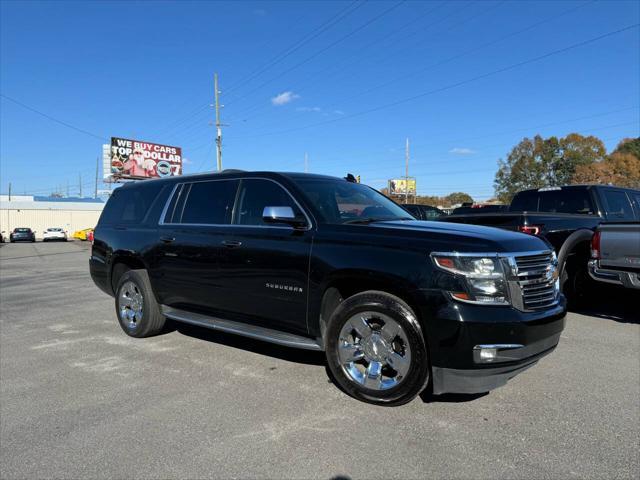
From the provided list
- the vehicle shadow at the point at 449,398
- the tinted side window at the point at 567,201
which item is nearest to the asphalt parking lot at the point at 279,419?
the vehicle shadow at the point at 449,398

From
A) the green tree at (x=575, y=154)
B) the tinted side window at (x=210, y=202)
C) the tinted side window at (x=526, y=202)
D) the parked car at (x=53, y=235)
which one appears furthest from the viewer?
the green tree at (x=575, y=154)

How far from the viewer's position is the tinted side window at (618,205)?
8078 mm

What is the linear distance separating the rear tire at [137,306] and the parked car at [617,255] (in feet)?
19.1

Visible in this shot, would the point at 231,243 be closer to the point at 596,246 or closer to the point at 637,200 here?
the point at 596,246

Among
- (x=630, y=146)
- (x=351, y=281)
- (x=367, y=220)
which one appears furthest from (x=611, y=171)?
(x=351, y=281)

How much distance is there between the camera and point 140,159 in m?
46.2

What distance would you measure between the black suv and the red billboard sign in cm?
4087

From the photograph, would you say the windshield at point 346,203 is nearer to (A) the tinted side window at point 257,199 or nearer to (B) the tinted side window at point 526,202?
(A) the tinted side window at point 257,199

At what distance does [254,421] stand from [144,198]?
11.8 feet

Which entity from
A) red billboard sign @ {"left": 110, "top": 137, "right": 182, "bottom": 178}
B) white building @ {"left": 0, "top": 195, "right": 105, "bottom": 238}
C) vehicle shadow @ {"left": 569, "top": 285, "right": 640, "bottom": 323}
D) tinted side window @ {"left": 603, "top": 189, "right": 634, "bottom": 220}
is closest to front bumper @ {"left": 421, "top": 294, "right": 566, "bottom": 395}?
vehicle shadow @ {"left": 569, "top": 285, "right": 640, "bottom": 323}

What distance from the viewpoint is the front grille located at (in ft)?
11.2

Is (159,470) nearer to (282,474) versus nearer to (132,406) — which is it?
(282,474)

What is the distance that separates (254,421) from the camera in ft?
11.4

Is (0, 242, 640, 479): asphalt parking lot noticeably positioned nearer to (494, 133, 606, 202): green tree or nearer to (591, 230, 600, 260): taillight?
(591, 230, 600, 260): taillight
